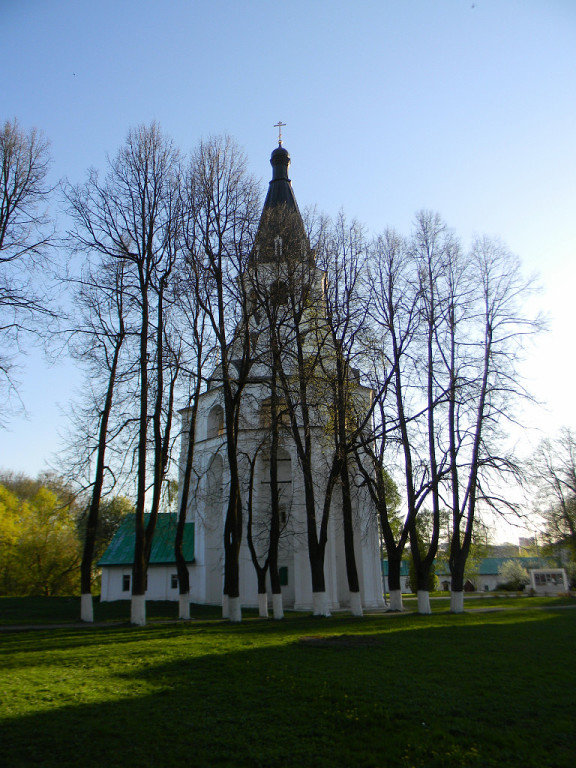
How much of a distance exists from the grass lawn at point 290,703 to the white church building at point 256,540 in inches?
578

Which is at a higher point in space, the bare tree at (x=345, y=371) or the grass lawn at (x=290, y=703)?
the bare tree at (x=345, y=371)

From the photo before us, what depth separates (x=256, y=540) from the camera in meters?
29.2

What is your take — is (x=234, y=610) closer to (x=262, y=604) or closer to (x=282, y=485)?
(x=262, y=604)

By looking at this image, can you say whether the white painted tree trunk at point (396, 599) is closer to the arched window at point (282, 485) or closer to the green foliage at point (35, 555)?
the arched window at point (282, 485)

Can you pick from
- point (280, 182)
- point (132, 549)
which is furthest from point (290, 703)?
point (280, 182)

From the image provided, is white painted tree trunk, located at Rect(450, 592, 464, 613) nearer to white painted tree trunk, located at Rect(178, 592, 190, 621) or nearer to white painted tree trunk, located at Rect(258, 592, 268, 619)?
white painted tree trunk, located at Rect(258, 592, 268, 619)

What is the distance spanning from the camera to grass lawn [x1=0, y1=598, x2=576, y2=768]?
18.7ft

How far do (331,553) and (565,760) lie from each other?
23196mm

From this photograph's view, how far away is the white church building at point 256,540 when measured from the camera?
2773cm

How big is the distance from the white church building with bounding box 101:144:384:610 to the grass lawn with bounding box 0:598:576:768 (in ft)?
48.2

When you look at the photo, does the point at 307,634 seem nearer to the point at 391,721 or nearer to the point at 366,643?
the point at 366,643

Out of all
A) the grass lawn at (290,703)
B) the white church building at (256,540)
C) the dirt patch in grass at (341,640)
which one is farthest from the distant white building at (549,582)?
the dirt patch in grass at (341,640)

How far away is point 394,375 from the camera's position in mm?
20984

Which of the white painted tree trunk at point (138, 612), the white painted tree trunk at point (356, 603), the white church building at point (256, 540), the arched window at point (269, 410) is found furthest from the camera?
the white church building at point (256, 540)
